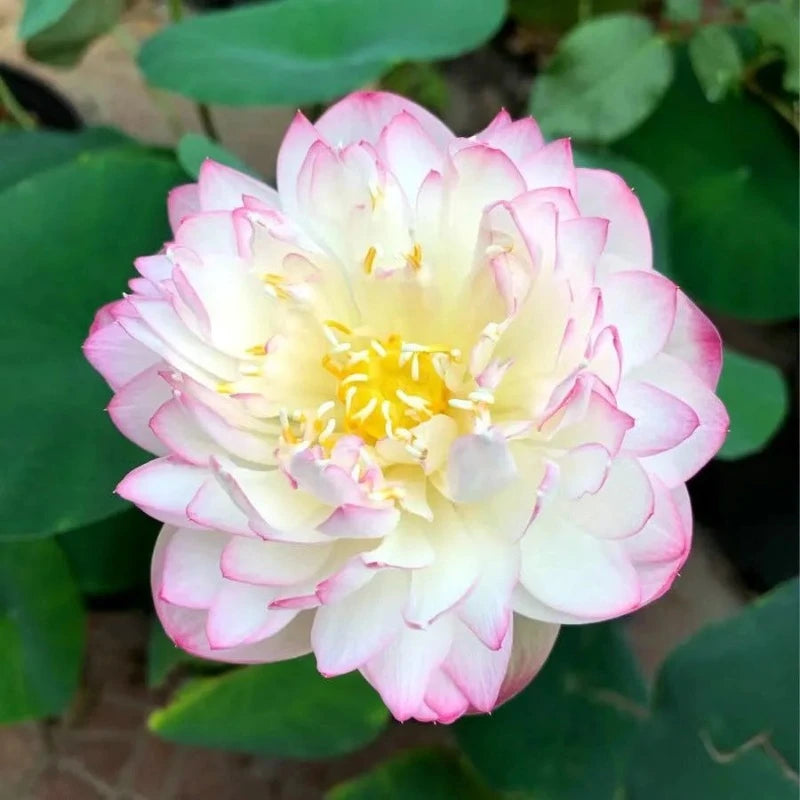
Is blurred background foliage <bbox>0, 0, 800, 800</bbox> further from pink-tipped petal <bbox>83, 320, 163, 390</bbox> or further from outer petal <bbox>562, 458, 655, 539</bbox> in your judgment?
outer petal <bbox>562, 458, 655, 539</bbox>

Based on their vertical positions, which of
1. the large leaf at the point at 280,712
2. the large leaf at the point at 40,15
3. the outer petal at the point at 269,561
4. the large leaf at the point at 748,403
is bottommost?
the large leaf at the point at 280,712

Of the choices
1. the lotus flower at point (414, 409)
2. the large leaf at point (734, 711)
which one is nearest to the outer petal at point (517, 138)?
the lotus flower at point (414, 409)

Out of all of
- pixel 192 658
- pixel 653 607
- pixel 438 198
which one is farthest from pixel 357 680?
pixel 653 607

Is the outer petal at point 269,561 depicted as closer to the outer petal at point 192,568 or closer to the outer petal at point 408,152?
the outer petal at point 192,568

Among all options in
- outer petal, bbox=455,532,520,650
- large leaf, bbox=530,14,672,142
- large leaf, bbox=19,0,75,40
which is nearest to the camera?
outer petal, bbox=455,532,520,650

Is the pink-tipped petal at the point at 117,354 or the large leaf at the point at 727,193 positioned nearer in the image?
the pink-tipped petal at the point at 117,354

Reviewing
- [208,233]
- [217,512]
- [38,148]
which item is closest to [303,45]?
[38,148]

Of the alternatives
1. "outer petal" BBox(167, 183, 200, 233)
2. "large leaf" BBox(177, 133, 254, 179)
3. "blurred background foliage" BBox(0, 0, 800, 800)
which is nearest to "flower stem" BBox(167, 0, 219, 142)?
"blurred background foliage" BBox(0, 0, 800, 800)

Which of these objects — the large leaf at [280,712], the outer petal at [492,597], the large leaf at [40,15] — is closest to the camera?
the outer petal at [492,597]

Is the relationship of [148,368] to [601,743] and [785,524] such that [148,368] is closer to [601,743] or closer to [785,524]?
[601,743]
